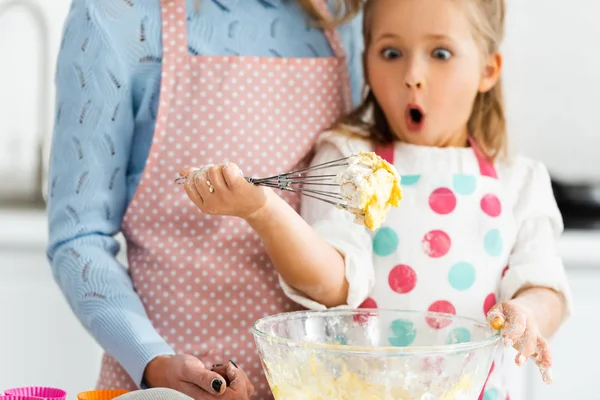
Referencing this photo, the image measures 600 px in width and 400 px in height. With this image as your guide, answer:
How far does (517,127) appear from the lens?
2.32 metres

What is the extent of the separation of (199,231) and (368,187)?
1.20 feet

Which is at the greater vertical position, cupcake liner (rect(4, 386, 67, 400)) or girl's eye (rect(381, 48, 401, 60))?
girl's eye (rect(381, 48, 401, 60))

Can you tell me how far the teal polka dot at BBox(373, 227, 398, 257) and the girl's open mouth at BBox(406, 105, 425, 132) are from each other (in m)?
0.13

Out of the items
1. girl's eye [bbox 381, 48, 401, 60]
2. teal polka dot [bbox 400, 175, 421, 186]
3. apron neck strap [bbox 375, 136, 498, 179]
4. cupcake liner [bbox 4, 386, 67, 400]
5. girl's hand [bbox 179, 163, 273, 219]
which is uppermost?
girl's eye [bbox 381, 48, 401, 60]

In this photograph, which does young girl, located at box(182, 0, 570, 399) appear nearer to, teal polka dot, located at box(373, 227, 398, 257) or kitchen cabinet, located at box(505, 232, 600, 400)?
teal polka dot, located at box(373, 227, 398, 257)

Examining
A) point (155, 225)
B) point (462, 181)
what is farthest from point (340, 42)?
point (155, 225)

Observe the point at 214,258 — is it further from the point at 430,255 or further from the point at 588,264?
the point at 588,264

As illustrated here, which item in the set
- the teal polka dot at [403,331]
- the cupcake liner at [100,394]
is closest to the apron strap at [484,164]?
the teal polka dot at [403,331]

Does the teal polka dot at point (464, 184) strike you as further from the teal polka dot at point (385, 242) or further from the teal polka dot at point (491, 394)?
the teal polka dot at point (491, 394)

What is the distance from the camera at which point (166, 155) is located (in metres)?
1.07

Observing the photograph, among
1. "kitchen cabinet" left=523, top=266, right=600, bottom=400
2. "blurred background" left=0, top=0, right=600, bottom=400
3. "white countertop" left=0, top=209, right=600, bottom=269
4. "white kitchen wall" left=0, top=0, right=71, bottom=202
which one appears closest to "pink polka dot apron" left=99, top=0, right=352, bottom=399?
"white countertop" left=0, top=209, right=600, bottom=269

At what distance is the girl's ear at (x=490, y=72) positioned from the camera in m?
1.16

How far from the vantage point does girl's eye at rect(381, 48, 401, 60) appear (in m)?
1.10

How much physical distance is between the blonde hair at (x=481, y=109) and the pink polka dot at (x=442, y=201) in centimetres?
10
